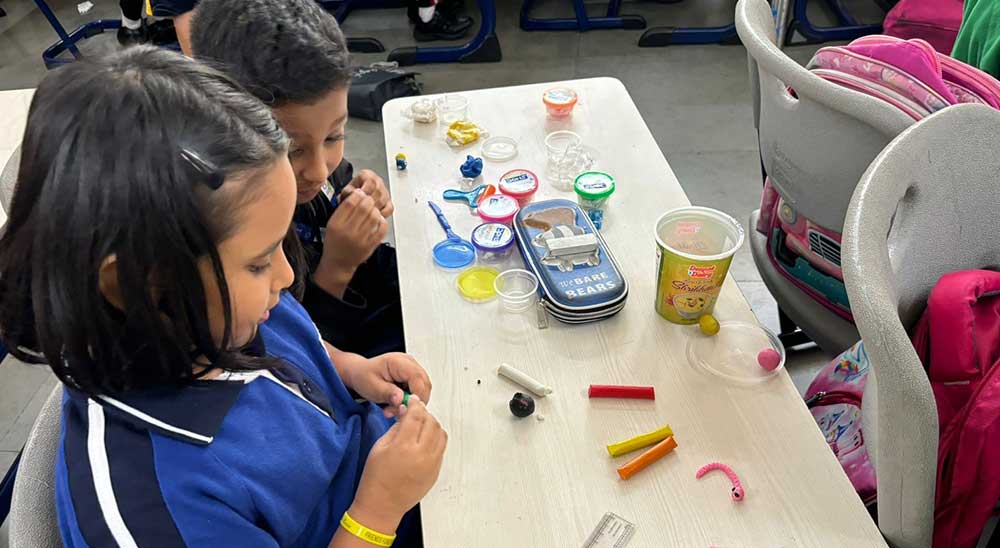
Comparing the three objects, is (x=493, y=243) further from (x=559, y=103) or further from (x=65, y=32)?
(x=65, y=32)

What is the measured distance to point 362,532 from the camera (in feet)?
2.39

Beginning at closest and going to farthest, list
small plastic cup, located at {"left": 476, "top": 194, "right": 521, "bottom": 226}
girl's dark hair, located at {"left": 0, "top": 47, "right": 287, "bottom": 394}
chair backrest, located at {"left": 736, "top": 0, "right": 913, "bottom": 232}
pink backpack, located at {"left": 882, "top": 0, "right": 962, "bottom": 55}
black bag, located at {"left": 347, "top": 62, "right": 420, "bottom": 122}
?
girl's dark hair, located at {"left": 0, "top": 47, "right": 287, "bottom": 394}
chair backrest, located at {"left": 736, "top": 0, "right": 913, "bottom": 232}
small plastic cup, located at {"left": 476, "top": 194, "right": 521, "bottom": 226}
pink backpack, located at {"left": 882, "top": 0, "right": 962, "bottom": 55}
black bag, located at {"left": 347, "top": 62, "right": 420, "bottom": 122}

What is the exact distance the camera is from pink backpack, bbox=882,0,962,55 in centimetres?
242

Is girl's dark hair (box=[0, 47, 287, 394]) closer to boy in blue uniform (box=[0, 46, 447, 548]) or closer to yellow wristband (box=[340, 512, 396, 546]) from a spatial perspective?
boy in blue uniform (box=[0, 46, 447, 548])

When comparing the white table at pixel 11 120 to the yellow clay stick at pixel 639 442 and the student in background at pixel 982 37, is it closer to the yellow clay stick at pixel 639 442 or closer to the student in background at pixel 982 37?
the yellow clay stick at pixel 639 442

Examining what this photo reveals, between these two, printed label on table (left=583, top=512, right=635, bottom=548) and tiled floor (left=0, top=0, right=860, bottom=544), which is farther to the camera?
tiled floor (left=0, top=0, right=860, bottom=544)

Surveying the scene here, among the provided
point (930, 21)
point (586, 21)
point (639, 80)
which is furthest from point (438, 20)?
point (930, 21)

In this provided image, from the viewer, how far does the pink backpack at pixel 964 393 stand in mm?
742

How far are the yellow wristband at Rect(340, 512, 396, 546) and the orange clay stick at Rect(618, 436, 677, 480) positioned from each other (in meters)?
0.27

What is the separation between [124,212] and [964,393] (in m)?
0.87

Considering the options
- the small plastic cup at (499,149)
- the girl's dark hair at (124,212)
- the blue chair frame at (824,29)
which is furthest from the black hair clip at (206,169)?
the blue chair frame at (824,29)

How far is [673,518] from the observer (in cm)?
72

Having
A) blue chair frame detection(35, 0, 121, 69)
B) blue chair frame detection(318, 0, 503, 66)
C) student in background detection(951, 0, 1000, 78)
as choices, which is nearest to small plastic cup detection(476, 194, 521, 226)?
student in background detection(951, 0, 1000, 78)

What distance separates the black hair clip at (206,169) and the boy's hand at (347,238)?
55cm
